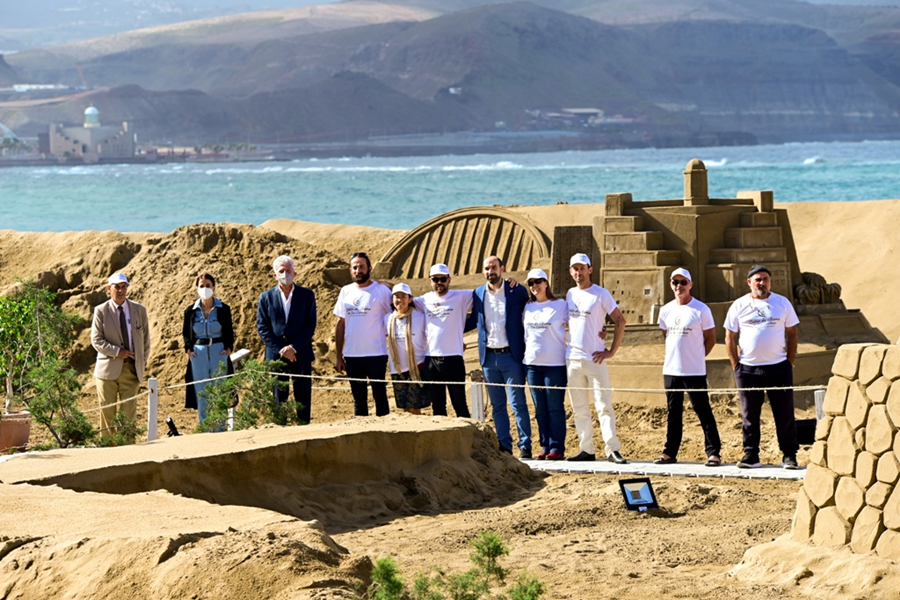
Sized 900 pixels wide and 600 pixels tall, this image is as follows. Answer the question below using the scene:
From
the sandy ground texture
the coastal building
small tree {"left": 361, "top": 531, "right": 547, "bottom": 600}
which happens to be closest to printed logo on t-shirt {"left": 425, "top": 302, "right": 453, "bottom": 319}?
the sandy ground texture

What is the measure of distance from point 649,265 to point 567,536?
6560mm

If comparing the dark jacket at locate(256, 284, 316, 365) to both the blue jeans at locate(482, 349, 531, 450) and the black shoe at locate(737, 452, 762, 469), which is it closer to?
the blue jeans at locate(482, 349, 531, 450)

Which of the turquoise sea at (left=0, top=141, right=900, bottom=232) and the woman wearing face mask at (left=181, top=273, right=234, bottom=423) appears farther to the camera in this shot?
the turquoise sea at (left=0, top=141, right=900, bottom=232)

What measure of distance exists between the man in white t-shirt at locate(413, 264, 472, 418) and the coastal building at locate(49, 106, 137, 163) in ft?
467

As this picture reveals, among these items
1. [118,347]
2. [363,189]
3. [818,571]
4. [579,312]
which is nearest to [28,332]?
[118,347]

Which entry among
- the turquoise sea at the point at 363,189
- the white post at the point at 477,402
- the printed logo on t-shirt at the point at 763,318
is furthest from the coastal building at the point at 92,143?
the printed logo on t-shirt at the point at 763,318

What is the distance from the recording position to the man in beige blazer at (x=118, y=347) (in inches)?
424

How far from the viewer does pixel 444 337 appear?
33.4 feet

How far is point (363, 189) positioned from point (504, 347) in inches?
2941

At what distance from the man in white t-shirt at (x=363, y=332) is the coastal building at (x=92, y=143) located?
465 ft

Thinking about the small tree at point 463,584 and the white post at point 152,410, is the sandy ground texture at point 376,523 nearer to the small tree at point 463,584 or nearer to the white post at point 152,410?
the small tree at point 463,584

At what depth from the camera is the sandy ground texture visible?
19.1 ft

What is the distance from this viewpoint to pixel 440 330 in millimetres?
10180

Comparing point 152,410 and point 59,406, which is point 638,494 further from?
point 59,406
